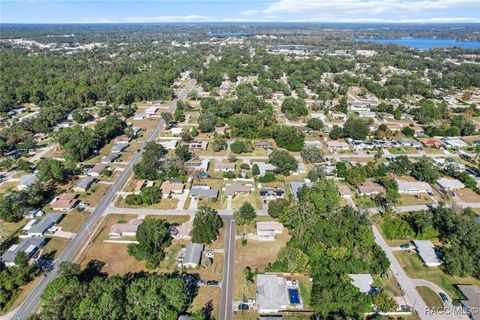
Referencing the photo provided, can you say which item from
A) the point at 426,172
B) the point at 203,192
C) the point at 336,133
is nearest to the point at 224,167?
the point at 203,192

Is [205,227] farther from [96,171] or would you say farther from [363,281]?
[96,171]

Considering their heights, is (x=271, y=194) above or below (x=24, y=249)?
below

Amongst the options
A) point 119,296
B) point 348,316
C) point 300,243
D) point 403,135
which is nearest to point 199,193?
point 300,243

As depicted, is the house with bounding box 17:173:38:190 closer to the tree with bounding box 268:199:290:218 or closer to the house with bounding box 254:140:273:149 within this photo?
the tree with bounding box 268:199:290:218

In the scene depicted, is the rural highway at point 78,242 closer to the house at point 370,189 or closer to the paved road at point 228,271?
the paved road at point 228,271

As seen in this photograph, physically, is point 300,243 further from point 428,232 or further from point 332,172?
point 332,172

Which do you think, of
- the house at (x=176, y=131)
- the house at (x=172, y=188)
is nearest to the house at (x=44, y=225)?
the house at (x=172, y=188)
